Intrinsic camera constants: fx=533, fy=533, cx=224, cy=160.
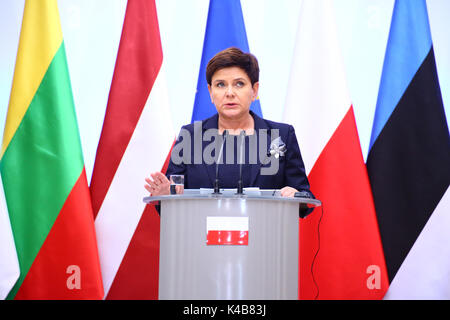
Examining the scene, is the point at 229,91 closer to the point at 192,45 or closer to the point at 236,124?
the point at 236,124

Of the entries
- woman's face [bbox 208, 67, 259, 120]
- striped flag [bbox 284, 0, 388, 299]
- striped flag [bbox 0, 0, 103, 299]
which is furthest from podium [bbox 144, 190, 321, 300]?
striped flag [bbox 0, 0, 103, 299]

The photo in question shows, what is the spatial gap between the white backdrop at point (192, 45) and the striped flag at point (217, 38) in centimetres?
47

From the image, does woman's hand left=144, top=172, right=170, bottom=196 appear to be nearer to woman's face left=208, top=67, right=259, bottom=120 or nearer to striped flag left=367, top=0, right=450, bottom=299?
woman's face left=208, top=67, right=259, bottom=120

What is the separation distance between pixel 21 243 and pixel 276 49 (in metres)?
2.31

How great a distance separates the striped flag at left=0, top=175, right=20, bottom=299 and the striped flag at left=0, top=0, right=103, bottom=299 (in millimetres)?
123

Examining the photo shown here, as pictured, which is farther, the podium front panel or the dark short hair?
the dark short hair

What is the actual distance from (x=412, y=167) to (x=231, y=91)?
1.43 meters

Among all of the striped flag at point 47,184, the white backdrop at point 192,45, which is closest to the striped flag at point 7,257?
the striped flag at point 47,184

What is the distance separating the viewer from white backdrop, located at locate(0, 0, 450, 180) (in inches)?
156

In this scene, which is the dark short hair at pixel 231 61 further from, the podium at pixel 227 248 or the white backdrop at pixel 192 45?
the white backdrop at pixel 192 45

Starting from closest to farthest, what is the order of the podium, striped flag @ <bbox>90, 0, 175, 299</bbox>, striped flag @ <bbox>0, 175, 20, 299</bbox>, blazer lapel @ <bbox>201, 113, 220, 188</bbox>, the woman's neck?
the podium < blazer lapel @ <bbox>201, 113, 220, 188</bbox> < the woman's neck < striped flag @ <bbox>0, 175, 20, 299</bbox> < striped flag @ <bbox>90, 0, 175, 299</bbox>

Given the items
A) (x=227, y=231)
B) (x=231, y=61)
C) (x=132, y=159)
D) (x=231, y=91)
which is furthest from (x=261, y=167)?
(x=132, y=159)

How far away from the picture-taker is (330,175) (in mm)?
3412
